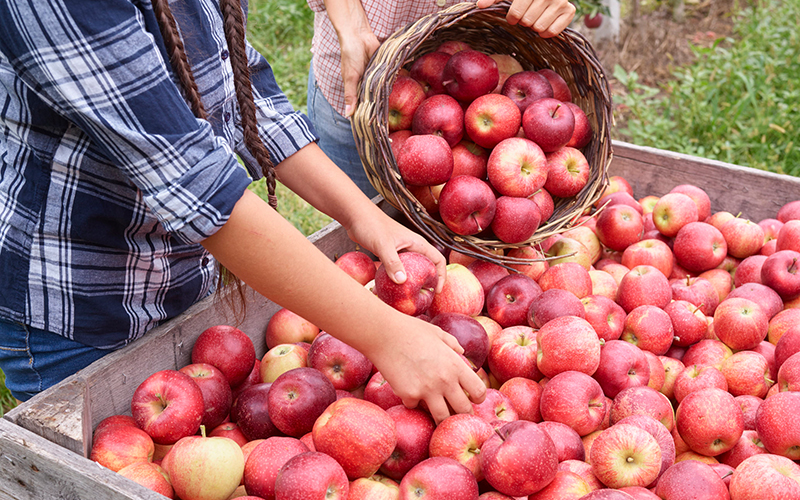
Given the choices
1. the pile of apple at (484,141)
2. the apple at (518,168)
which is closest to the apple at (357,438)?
the pile of apple at (484,141)

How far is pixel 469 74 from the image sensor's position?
6.95 feet

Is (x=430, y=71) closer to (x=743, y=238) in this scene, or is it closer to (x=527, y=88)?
(x=527, y=88)

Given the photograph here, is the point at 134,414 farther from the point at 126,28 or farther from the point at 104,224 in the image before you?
the point at 126,28

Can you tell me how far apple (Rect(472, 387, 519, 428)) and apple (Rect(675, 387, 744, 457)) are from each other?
1.32 feet

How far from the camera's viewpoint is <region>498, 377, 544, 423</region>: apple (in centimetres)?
162

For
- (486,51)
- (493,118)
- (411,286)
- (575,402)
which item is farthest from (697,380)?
(486,51)

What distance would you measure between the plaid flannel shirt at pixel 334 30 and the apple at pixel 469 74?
267mm

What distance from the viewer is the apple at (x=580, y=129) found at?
7.32 feet

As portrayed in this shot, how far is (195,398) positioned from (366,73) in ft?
3.56

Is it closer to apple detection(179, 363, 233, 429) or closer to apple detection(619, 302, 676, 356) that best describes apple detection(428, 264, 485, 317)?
apple detection(619, 302, 676, 356)

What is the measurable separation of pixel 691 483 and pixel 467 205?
961 mm

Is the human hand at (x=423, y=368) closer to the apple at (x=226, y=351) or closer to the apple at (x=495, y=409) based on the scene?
the apple at (x=495, y=409)

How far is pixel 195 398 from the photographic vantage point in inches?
58.2

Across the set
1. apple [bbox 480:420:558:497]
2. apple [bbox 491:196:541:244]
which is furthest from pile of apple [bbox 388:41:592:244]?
apple [bbox 480:420:558:497]
